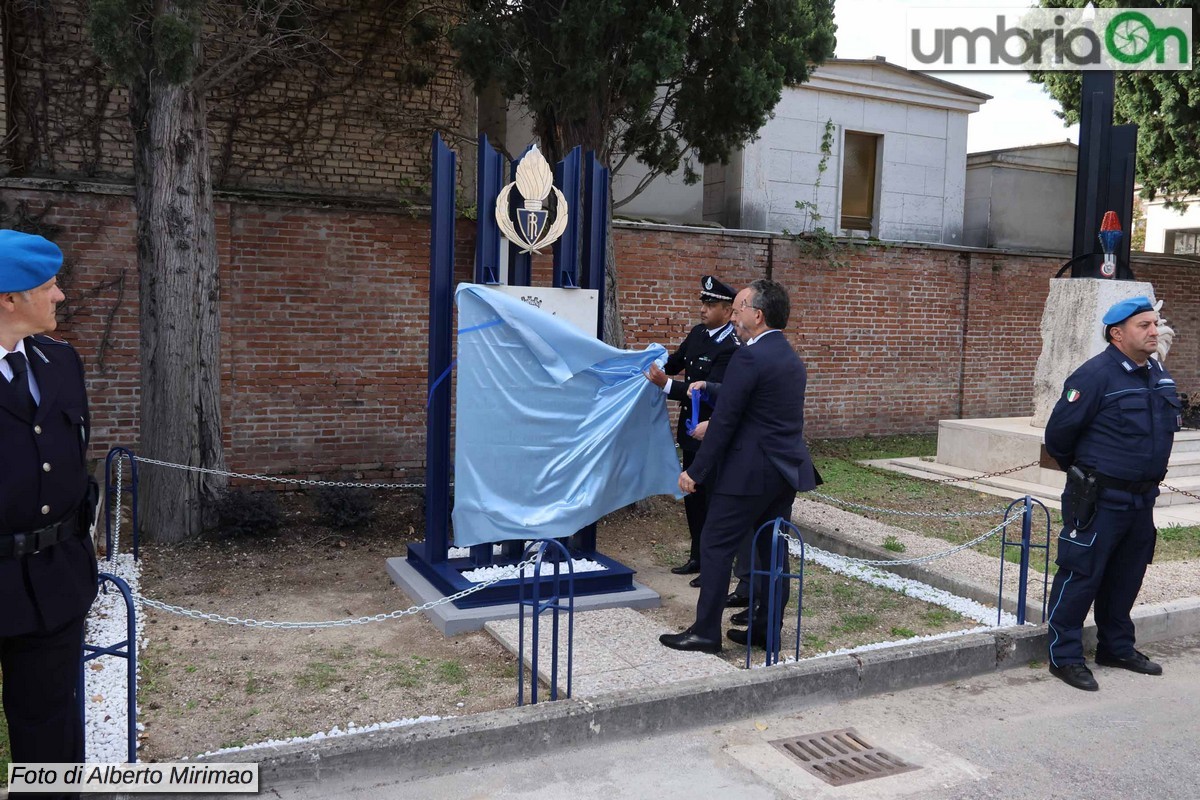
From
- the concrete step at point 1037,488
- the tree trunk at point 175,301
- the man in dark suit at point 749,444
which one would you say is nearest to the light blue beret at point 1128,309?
the man in dark suit at point 749,444

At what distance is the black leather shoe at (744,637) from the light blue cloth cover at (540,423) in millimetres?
1068

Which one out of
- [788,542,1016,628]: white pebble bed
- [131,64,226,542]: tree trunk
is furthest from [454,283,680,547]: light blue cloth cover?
[131,64,226,542]: tree trunk

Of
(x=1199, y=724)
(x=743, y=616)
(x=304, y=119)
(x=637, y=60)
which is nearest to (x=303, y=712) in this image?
(x=743, y=616)

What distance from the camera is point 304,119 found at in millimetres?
10086

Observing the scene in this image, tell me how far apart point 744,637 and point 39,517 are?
3364 millimetres

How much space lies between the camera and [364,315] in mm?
9375

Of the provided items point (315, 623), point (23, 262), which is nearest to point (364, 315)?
point (315, 623)

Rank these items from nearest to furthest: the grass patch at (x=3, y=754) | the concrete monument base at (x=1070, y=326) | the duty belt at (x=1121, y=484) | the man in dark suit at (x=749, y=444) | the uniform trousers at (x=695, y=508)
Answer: the grass patch at (x=3, y=754)
the man in dark suit at (x=749, y=444)
the duty belt at (x=1121, y=484)
the uniform trousers at (x=695, y=508)
the concrete monument base at (x=1070, y=326)

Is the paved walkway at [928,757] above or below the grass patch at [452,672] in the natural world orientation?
below

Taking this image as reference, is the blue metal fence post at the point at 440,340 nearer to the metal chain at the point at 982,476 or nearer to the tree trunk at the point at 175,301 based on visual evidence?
the tree trunk at the point at 175,301

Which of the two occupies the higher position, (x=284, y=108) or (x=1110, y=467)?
(x=284, y=108)

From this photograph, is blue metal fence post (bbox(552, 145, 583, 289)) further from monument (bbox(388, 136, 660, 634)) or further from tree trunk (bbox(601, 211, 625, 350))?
tree trunk (bbox(601, 211, 625, 350))

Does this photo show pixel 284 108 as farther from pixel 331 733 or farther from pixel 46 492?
pixel 46 492

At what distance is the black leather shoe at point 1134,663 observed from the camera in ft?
16.7
